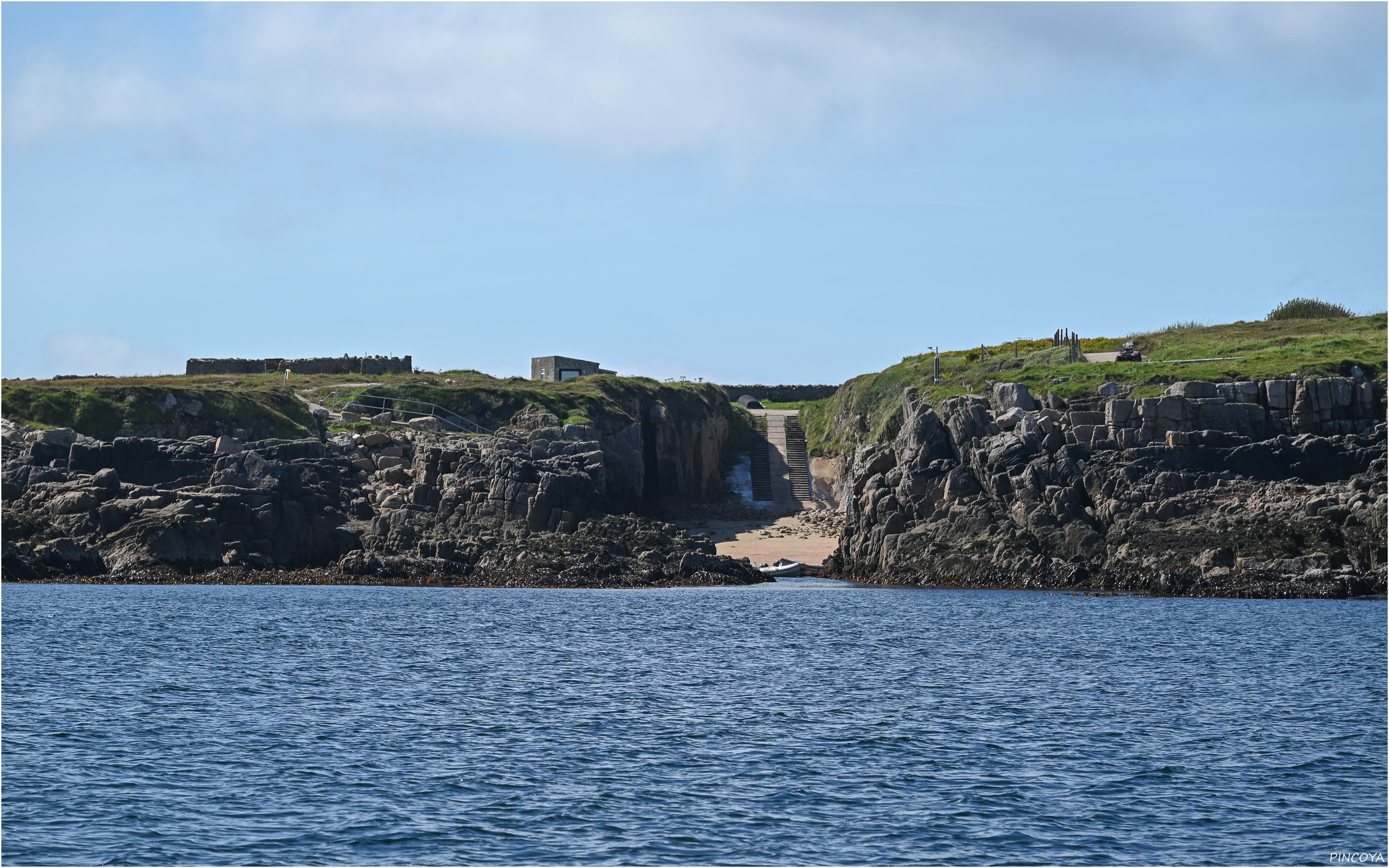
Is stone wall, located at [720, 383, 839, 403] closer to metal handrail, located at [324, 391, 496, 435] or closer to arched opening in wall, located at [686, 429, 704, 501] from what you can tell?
arched opening in wall, located at [686, 429, 704, 501]

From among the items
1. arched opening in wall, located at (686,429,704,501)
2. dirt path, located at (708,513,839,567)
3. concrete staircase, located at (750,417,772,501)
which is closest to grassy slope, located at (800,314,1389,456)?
concrete staircase, located at (750,417,772,501)

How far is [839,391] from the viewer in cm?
11931

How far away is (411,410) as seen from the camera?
310 ft

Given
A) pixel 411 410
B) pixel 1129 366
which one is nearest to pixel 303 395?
pixel 411 410

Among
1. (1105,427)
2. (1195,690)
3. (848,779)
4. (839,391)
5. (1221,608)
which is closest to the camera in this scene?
(848,779)

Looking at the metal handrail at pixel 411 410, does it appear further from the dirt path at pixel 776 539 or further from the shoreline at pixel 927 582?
the shoreline at pixel 927 582

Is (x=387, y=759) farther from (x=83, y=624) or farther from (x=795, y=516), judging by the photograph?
(x=795, y=516)

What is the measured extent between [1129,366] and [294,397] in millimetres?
55845

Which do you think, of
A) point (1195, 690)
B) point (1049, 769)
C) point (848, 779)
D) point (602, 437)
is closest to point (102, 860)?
point (848, 779)

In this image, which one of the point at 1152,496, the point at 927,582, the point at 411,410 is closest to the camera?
the point at 1152,496

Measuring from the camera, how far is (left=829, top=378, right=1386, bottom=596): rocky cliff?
62.8m

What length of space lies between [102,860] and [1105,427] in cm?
5810

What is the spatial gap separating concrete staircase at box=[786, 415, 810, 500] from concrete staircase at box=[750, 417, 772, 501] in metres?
1.69

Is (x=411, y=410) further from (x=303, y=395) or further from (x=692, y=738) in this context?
(x=692, y=738)
